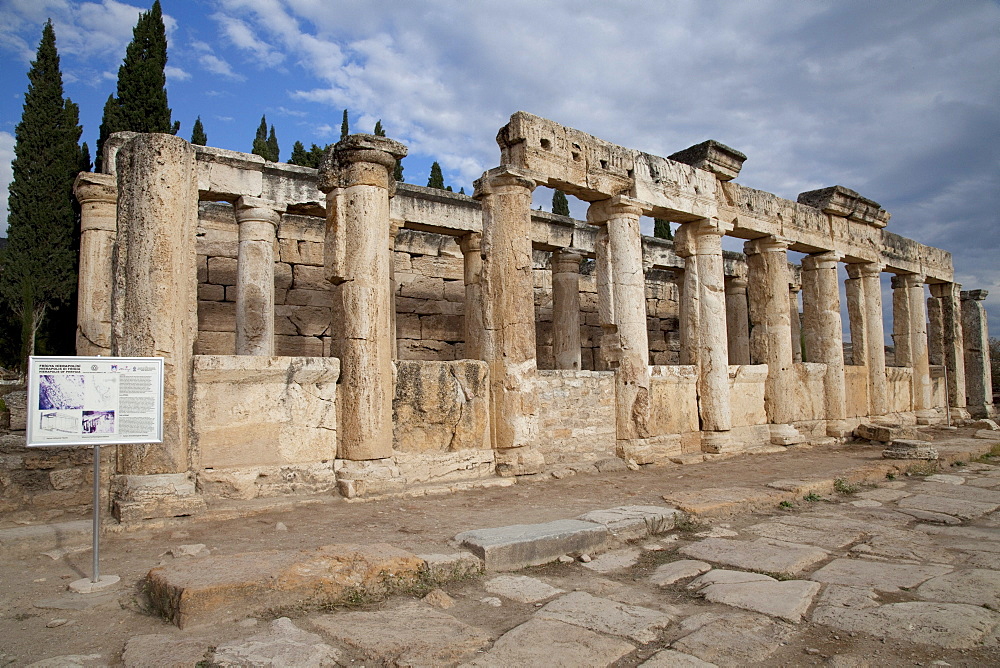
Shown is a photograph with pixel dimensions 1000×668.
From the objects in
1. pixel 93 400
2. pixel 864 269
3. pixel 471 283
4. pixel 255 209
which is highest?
pixel 255 209

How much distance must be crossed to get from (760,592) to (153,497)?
177 inches

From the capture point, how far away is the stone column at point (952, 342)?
16141 millimetres

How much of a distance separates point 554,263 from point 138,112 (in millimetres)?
12894

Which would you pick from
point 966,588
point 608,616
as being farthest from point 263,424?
point 966,588

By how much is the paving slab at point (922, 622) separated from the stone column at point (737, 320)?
1272 cm

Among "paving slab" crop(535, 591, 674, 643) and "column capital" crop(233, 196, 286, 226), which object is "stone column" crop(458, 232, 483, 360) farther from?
"paving slab" crop(535, 591, 674, 643)

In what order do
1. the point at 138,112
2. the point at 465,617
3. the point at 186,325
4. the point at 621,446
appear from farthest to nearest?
1. the point at 138,112
2. the point at 621,446
3. the point at 186,325
4. the point at 465,617

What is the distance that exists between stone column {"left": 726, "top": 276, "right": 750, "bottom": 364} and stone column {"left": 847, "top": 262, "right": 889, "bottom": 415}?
2.68 m

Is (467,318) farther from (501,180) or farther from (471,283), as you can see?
(501,180)

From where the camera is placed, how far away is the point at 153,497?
5285 mm

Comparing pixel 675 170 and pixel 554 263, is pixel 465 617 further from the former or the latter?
pixel 554 263

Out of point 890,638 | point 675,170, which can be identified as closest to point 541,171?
point 675,170

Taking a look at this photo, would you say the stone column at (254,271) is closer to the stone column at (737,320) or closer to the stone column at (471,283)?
the stone column at (471,283)

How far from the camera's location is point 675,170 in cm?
1000
